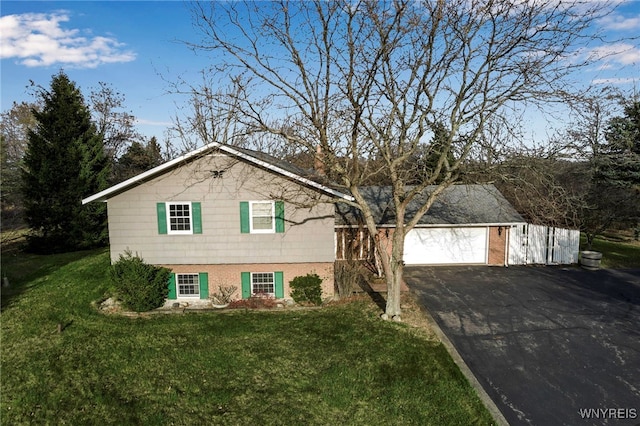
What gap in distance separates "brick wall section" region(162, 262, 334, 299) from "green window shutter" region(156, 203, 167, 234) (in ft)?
4.83

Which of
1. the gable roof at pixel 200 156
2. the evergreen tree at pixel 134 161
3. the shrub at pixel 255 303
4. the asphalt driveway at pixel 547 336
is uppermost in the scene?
the evergreen tree at pixel 134 161

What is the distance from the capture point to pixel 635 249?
2312cm

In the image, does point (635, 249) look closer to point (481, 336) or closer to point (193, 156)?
point (481, 336)

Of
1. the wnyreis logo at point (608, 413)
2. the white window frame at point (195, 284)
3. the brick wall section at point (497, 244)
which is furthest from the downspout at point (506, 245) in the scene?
the white window frame at point (195, 284)

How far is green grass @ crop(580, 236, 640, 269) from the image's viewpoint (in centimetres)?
1902

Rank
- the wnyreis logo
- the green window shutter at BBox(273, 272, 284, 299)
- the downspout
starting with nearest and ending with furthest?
1. the wnyreis logo
2. the green window shutter at BBox(273, 272, 284, 299)
3. the downspout

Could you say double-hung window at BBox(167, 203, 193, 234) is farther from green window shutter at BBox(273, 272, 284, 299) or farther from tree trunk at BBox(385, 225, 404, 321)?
tree trunk at BBox(385, 225, 404, 321)

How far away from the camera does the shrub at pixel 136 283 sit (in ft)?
41.8

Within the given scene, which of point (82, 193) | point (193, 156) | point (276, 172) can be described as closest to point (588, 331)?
point (276, 172)

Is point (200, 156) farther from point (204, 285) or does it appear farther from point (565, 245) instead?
point (565, 245)

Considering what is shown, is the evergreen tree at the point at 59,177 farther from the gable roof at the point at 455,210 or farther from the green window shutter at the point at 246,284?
the gable roof at the point at 455,210

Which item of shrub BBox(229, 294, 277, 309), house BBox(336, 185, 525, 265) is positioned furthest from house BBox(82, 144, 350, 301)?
house BBox(336, 185, 525, 265)

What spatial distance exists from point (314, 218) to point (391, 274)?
146 inches

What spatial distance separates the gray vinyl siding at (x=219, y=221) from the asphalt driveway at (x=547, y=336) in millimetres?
5289
